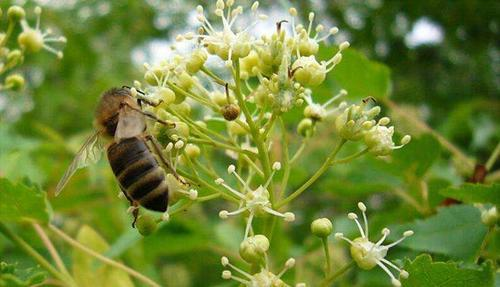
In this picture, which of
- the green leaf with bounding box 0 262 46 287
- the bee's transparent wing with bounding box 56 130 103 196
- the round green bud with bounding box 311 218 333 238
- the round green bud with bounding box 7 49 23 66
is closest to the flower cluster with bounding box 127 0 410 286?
the round green bud with bounding box 311 218 333 238

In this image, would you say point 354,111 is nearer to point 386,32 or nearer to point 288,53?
point 288,53

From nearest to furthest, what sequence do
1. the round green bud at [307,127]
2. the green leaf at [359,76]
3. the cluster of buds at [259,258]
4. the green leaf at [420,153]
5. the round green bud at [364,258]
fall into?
the cluster of buds at [259,258] < the round green bud at [364,258] < the round green bud at [307,127] < the green leaf at [420,153] < the green leaf at [359,76]

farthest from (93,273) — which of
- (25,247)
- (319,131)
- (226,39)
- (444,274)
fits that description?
(319,131)

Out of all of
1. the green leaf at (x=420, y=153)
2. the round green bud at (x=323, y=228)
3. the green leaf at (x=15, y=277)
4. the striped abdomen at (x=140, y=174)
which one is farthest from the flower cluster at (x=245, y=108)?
the green leaf at (x=420, y=153)

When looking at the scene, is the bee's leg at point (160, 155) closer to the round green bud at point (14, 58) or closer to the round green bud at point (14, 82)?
the round green bud at point (14, 58)

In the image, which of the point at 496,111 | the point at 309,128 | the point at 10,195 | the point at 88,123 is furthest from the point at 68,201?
the point at 496,111
